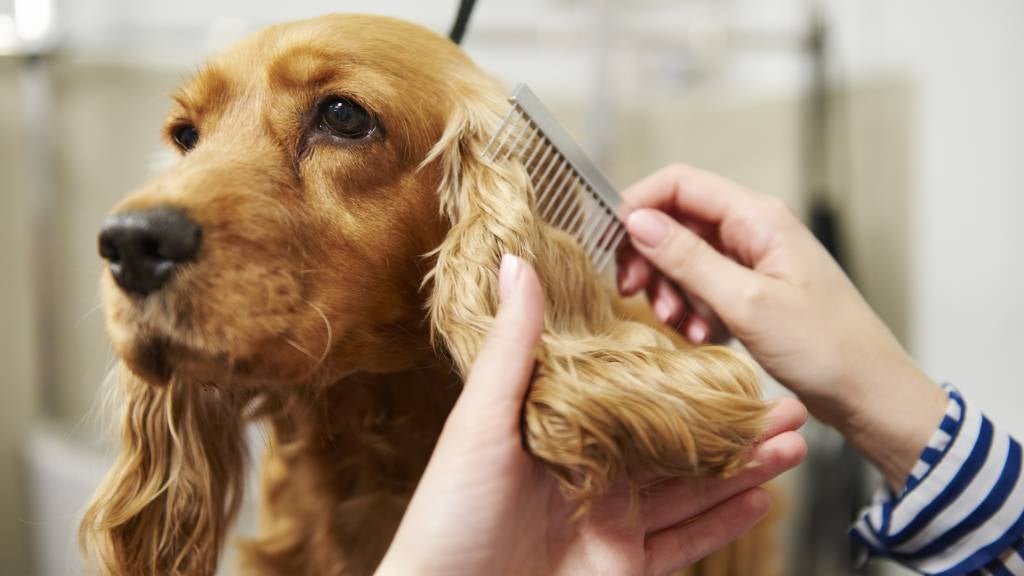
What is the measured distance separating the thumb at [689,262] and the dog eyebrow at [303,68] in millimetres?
370

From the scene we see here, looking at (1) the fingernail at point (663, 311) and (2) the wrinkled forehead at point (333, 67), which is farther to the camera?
(1) the fingernail at point (663, 311)

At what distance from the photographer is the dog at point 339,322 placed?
1.79 ft

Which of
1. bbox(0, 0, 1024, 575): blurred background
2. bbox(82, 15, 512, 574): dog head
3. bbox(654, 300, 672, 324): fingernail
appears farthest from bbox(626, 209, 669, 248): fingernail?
bbox(0, 0, 1024, 575): blurred background

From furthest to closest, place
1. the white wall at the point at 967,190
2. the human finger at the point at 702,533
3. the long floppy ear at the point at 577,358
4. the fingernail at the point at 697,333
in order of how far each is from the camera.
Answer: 1. the white wall at the point at 967,190
2. the fingernail at the point at 697,333
3. the human finger at the point at 702,533
4. the long floppy ear at the point at 577,358

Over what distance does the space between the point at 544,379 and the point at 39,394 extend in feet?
5.89

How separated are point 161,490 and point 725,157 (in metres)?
1.55

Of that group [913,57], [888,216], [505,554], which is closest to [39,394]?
[505,554]

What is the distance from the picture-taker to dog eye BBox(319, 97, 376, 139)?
66 cm

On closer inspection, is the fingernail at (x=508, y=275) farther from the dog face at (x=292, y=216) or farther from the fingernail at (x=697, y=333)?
the fingernail at (x=697, y=333)

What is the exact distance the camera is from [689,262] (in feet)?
2.63

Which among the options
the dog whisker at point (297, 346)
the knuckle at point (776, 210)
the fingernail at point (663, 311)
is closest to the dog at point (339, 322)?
the dog whisker at point (297, 346)

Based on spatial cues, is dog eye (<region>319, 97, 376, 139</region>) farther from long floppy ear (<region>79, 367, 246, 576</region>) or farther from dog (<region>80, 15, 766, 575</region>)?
long floppy ear (<region>79, 367, 246, 576</region>)

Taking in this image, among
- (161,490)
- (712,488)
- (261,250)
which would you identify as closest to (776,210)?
(712,488)

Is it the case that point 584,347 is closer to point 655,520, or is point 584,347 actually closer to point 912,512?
point 655,520
